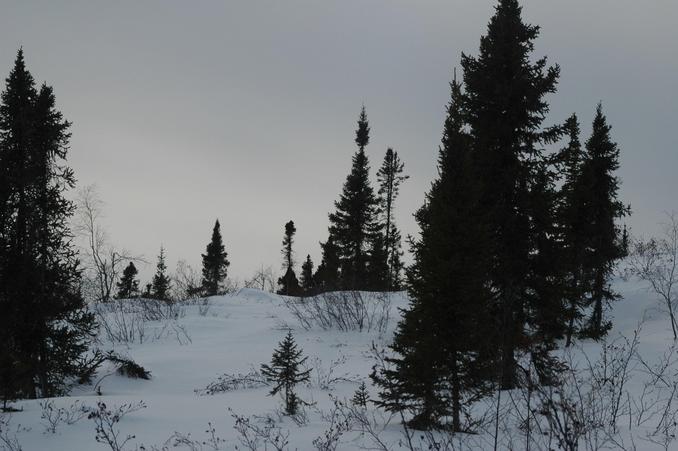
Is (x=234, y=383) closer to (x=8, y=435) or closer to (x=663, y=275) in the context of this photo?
(x=8, y=435)

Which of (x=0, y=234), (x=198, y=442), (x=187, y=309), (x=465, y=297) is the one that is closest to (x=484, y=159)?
(x=465, y=297)

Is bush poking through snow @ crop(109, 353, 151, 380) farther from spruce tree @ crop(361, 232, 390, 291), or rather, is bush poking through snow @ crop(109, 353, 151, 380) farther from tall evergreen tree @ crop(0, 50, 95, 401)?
spruce tree @ crop(361, 232, 390, 291)

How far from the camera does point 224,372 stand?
13.9m

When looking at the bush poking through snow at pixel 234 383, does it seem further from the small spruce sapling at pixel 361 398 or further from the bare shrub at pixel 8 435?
the bare shrub at pixel 8 435

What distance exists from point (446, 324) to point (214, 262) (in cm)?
5345

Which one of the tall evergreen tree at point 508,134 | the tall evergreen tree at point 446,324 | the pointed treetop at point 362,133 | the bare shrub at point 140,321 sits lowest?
the bare shrub at point 140,321

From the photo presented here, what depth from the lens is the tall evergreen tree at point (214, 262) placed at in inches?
2239

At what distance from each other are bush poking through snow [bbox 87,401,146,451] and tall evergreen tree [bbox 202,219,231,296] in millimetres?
49824

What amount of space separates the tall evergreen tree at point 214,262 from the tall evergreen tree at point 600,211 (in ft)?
151

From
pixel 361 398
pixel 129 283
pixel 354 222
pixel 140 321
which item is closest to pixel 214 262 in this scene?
pixel 129 283

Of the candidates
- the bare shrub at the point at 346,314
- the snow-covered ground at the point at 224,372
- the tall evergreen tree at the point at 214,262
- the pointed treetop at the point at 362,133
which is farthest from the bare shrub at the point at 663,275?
the tall evergreen tree at the point at 214,262

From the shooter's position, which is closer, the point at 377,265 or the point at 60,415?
the point at 60,415

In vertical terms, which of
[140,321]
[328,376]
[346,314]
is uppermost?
[346,314]

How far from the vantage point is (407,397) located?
653 cm
